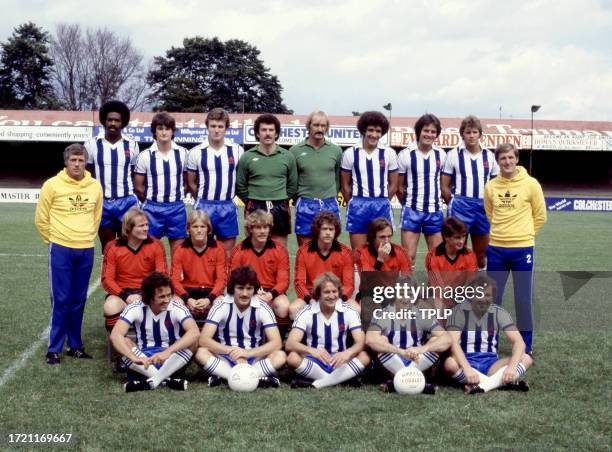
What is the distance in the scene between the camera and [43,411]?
13.0ft

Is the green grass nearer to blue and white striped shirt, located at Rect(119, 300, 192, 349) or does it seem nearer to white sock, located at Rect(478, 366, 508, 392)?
white sock, located at Rect(478, 366, 508, 392)

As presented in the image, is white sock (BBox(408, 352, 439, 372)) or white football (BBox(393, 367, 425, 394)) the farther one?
white sock (BBox(408, 352, 439, 372))

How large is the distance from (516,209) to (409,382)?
1.51 metres

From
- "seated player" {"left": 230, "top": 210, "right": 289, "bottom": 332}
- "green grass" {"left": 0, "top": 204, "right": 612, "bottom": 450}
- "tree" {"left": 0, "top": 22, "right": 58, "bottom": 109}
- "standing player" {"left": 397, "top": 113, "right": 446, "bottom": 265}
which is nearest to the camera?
"green grass" {"left": 0, "top": 204, "right": 612, "bottom": 450}

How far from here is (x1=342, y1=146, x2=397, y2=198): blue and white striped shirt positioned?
587 cm

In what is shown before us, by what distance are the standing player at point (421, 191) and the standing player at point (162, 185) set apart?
5.77ft

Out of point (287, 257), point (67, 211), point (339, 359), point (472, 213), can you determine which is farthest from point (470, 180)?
point (67, 211)

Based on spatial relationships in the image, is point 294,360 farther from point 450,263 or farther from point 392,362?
point 450,263

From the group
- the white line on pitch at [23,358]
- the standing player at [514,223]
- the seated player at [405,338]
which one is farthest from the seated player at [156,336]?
the standing player at [514,223]

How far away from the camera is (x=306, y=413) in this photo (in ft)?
13.0

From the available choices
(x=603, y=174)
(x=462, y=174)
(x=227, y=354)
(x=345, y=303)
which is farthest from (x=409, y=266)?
(x=603, y=174)

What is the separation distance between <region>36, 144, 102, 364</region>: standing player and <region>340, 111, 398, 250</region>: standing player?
1.94m

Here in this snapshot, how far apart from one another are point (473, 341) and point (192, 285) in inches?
75.6

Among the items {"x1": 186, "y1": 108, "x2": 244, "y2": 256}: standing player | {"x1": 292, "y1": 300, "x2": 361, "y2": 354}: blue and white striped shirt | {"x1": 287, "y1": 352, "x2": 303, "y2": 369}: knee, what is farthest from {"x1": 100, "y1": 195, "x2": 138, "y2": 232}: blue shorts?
{"x1": 287, "y1": 352, "x2": 303, "y2": 369}: knee
